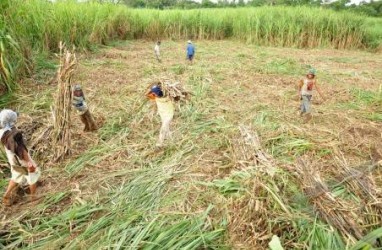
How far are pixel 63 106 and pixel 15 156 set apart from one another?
886mm

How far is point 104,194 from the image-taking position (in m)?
3.10

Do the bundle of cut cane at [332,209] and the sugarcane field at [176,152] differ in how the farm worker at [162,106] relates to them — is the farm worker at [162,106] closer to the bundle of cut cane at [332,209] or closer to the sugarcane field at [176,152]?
the sugarcane field at [176,152]

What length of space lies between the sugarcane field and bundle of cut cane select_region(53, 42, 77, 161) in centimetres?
1

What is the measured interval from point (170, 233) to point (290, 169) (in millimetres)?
1182

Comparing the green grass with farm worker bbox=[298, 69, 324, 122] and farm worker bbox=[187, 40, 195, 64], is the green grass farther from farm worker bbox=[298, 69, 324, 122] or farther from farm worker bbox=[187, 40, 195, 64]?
farm worker bbox=[298, 69, 324, 122]

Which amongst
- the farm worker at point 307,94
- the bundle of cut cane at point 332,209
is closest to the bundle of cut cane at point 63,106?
the bundle of cut cane at point 332,209

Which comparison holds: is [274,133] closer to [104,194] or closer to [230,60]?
[104,194]

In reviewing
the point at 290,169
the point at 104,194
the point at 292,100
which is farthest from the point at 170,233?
the point at 292,100

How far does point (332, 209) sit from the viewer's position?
2484 millimetres

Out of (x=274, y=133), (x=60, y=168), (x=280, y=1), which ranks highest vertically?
(x=280, y=1)

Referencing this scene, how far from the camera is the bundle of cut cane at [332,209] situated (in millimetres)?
2420

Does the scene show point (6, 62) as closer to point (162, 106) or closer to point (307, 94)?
point (162, 106)

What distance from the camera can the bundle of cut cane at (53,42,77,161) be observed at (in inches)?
147

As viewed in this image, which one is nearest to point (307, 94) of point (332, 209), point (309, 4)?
point (332, 209)
